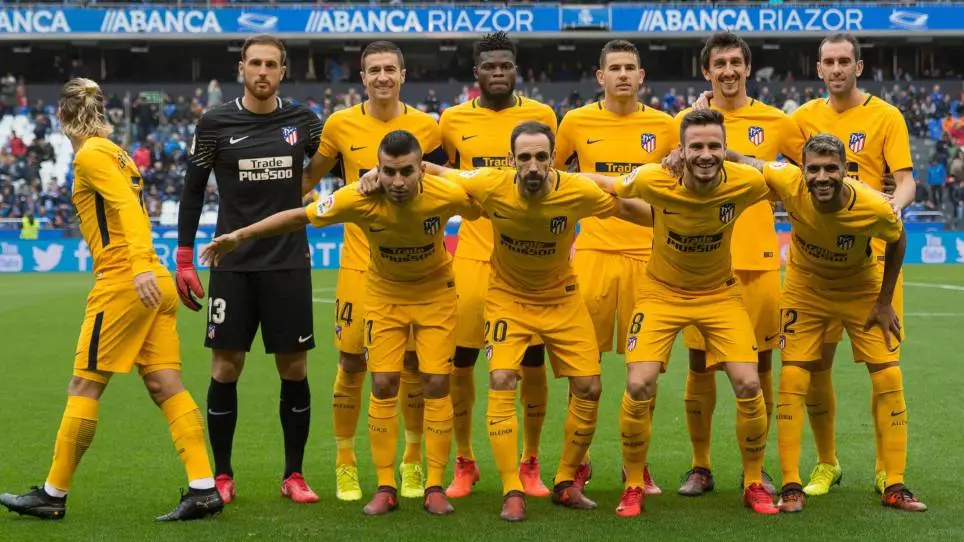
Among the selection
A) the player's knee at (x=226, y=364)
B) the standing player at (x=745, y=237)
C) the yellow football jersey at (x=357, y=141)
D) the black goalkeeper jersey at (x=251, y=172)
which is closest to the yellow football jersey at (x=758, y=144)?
the standing player at (x=745, y=237)

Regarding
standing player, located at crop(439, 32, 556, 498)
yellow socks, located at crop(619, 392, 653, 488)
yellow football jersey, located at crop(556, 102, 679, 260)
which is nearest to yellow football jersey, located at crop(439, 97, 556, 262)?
standing player, located at crop(439, 32, 556, 498)

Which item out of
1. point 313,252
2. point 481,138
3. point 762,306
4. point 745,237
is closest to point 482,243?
point 481,138

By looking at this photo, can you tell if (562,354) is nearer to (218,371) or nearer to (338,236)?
(218,371)

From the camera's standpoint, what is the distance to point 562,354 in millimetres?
6945

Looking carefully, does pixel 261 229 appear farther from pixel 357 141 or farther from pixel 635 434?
pixel 635 434

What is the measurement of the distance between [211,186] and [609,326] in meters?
27.6

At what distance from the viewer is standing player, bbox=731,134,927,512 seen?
666 cm

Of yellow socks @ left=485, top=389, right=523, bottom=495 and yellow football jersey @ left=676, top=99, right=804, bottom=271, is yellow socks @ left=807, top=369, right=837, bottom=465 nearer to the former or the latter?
yellow football jersey @ left=676, top=99, right=804, bottom=271

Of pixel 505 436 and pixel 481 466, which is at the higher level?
pixel 505 436

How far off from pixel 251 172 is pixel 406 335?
130 cm

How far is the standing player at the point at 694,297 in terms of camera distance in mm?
6719

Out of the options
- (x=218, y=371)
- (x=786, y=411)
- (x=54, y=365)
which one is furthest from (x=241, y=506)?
(x=54, y=365)

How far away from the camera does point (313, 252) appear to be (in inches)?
1128

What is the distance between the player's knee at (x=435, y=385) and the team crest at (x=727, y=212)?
1.76m
